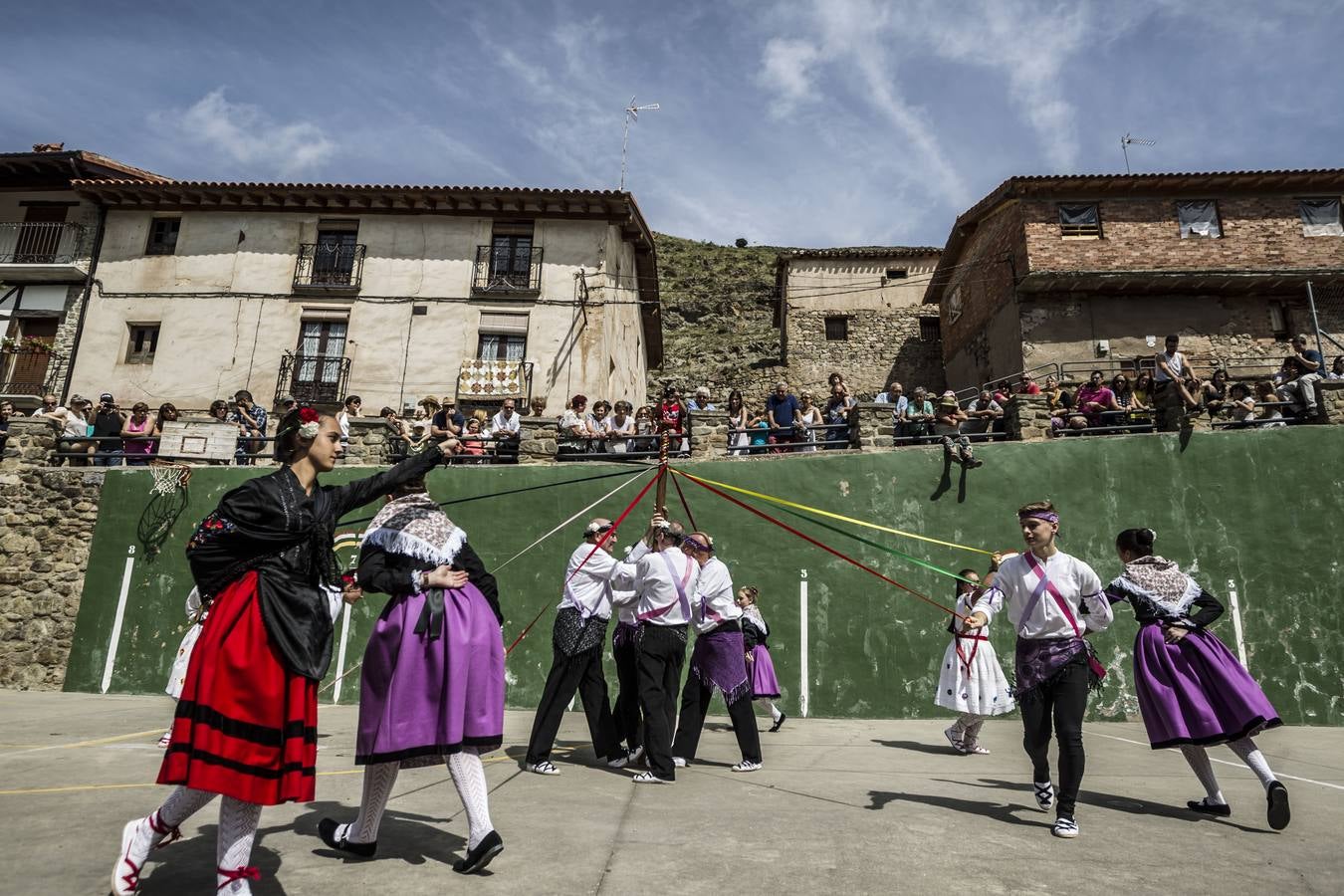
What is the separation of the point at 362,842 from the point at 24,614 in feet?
42.8

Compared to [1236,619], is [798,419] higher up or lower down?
higher up

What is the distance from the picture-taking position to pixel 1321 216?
20.0 meters

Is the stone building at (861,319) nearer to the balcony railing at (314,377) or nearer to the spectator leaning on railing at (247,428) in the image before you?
the balcony railing at (314,377)

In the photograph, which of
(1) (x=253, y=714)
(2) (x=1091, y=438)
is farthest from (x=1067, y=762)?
(2) (x=1091, y=438)

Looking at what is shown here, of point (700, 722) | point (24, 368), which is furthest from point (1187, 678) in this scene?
A: point (24, 368)

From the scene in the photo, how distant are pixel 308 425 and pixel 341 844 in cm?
180

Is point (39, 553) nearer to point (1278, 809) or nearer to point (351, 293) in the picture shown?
point (351, 293)

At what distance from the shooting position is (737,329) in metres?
39.2

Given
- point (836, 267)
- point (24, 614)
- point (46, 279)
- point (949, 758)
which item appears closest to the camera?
point (949, 758)

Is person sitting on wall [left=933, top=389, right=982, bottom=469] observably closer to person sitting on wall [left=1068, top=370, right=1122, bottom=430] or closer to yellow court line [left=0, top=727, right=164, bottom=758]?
person sitting on wall [left=1068, top=370, right=1122, bottom=430]

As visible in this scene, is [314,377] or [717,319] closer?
[314,377]

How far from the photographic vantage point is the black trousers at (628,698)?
6.28 metres

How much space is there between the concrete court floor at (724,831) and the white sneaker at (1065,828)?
0.18 feet

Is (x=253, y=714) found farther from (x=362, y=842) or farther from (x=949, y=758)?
(x=949, y=758)
